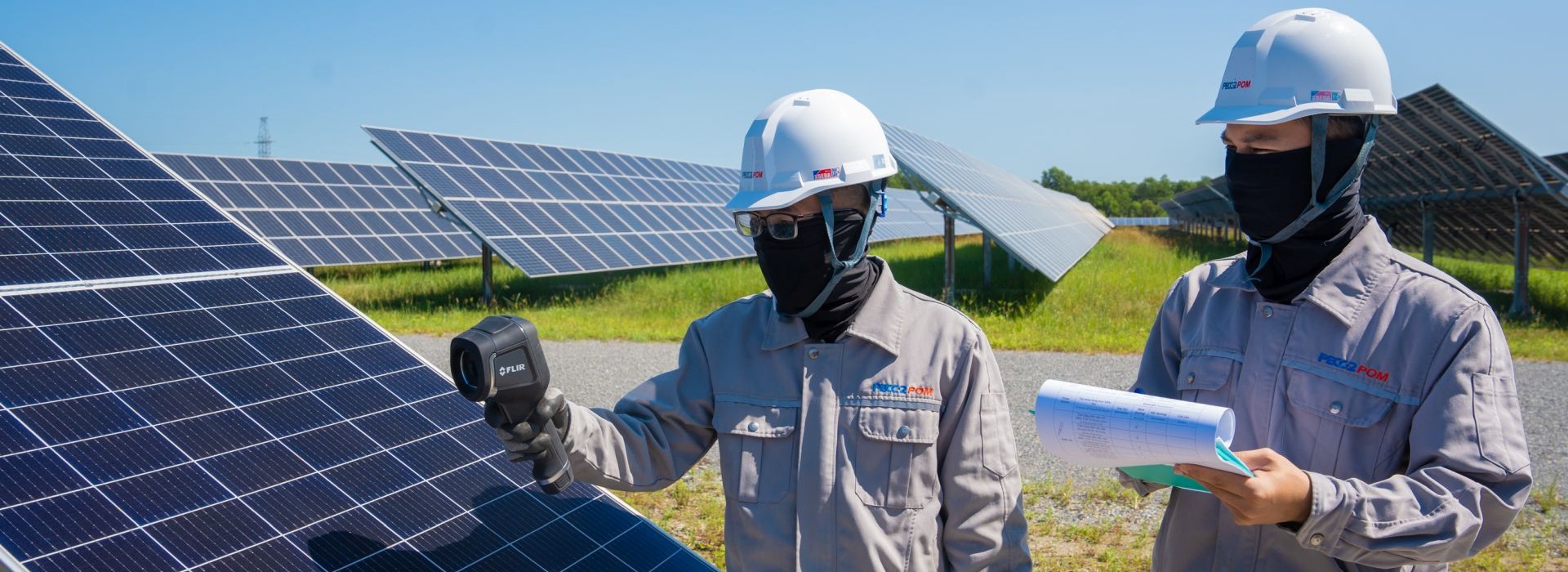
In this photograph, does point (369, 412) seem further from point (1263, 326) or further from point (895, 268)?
point (895, 268)

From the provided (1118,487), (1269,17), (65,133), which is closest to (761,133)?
Answer: (1269,17)

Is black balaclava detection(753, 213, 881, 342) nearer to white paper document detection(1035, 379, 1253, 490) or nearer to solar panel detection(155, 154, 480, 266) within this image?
white paper document detection(1035, 379, 1253, 490)

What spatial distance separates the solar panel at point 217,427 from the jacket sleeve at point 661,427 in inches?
25.4

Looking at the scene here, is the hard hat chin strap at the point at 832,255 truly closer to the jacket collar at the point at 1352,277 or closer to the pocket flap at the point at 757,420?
the pocket flap at the point at 757,420

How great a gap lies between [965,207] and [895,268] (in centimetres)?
791

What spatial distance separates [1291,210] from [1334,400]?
425 mm

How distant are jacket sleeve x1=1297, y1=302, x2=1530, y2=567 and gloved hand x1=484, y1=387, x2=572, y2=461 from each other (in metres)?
1.50

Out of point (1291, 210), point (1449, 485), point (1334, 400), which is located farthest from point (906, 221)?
point (1449, 485)

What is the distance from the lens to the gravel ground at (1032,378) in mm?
6918

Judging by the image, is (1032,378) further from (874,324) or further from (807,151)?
(807,151)

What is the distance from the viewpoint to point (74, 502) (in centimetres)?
241

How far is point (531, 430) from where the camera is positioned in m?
2.11

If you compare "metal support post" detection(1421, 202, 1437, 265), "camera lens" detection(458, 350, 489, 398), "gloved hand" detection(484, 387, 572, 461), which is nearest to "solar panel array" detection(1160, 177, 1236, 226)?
"metal support post" detection(1421, 202, 1437, 265)

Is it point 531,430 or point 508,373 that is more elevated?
point 508,373
